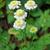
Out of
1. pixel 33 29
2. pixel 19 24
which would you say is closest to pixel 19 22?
pixel 19 24

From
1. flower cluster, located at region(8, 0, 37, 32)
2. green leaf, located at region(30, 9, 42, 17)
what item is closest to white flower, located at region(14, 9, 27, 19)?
flower cluster, located at region(8, 0, 37, 32)

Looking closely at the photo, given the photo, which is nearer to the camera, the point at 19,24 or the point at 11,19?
the point at 19,24

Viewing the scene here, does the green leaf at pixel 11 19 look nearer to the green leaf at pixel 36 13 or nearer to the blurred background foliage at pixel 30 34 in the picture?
the blurred background foliage at pixel 30 34

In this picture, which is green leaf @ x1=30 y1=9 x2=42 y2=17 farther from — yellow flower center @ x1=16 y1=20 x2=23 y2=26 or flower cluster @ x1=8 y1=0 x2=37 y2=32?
yellow flower center @ x1=16 y1=20 x2=23 y2=26

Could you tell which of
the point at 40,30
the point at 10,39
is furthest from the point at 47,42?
the point at 10,39

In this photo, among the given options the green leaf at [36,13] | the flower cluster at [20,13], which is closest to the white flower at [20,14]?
the flower cluster at [20,13]

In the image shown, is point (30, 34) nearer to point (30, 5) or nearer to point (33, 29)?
point (33, 29)
